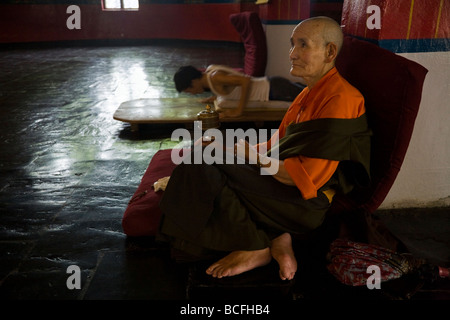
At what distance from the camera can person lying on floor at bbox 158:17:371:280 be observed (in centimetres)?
171

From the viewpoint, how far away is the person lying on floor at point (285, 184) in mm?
1713

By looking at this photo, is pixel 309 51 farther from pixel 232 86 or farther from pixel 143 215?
pixel 232 86

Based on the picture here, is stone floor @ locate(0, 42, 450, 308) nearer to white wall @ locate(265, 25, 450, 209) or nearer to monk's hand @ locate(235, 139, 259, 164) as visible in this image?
white wall @ locate(265, 25, 450, 209)

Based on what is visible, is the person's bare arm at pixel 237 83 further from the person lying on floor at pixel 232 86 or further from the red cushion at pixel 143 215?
the red cushion at pixel 143 215

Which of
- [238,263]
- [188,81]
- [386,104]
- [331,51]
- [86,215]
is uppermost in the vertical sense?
[331,51]

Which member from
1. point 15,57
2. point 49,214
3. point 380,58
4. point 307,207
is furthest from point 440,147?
point 15,57

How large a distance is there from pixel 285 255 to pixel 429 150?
121 cm

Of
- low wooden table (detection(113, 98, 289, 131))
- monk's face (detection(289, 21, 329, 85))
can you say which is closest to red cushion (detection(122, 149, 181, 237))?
monk's face (detection(289, 21, 329, 85))

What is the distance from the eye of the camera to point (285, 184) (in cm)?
183

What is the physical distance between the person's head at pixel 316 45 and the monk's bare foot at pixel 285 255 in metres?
0.81

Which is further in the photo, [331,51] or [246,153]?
[246,153]

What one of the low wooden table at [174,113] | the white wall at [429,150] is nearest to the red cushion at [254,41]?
the low wooden table at [174,113]

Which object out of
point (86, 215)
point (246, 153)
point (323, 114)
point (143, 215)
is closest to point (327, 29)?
point (323, 114)
